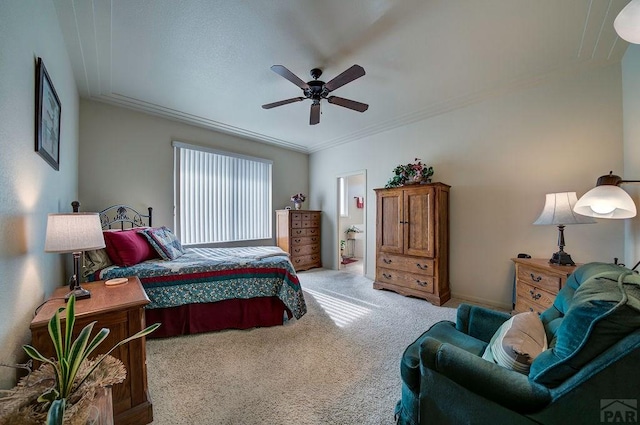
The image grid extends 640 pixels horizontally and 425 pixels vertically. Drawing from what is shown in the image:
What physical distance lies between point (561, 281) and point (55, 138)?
453 centimetres

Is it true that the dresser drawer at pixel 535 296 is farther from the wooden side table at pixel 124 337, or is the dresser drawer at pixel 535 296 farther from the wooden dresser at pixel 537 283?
the wooden side table at pixel 124 337

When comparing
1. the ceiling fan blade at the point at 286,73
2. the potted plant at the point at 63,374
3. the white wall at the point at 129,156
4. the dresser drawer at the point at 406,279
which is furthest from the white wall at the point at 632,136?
the white wall at the point at 129,156

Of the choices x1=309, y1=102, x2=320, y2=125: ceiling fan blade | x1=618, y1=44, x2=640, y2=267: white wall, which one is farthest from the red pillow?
x1=618, y1=44, x2=640, y2=267: white wall

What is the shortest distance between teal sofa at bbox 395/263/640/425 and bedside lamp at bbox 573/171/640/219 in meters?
0.98

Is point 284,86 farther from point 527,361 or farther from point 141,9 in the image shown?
point 527,361

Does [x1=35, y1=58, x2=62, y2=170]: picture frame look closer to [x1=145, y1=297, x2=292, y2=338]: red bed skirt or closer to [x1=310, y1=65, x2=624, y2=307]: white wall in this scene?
[x1=145, y1=297, x2=292, y2=338]: red bed skirt

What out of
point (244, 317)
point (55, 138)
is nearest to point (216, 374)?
point (244, 317)

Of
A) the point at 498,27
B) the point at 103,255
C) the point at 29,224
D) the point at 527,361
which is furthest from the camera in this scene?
the point at 103,255

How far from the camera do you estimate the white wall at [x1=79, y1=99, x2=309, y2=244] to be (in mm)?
3244

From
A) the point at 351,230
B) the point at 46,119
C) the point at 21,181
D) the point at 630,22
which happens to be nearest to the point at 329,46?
the point at 630,22

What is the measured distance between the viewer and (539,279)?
7.86ft

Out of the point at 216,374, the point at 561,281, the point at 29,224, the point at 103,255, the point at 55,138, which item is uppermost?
the point at 55,138

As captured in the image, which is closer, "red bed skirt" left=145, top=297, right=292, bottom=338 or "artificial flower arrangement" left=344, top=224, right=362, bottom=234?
"red bed skirt" left=145, top=297, right=292, bottom=338

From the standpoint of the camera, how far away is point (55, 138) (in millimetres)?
1943
